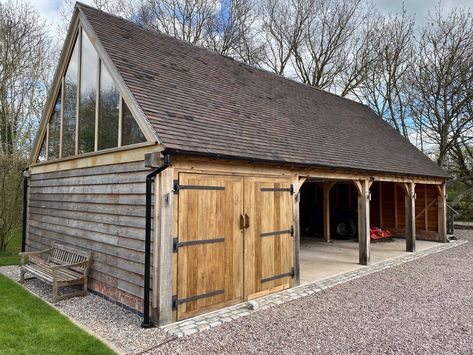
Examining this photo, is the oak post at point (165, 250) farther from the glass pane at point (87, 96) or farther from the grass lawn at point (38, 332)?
the glass pane at point (87, 96)

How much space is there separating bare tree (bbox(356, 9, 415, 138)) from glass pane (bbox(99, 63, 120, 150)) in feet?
60.8

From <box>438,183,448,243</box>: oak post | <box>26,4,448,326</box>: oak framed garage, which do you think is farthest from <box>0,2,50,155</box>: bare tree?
<box>438,183,448,243</box>: oak post

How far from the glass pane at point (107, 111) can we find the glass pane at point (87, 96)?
12.9 inches

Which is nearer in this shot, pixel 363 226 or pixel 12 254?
pixel 363 226

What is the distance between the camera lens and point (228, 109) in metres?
6.89

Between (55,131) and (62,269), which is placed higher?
(55,131)

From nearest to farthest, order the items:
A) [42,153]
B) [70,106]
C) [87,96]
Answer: [87,96]
[70,106]
[42,153]

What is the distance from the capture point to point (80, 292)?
588 cm

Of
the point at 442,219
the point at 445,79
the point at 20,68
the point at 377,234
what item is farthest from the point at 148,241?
the point at 445,79

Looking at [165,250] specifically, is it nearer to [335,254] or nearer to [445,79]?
[335,254]

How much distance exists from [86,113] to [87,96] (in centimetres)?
33

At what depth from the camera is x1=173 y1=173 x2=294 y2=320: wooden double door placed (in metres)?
4.78

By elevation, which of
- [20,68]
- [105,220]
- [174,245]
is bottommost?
[174,245]

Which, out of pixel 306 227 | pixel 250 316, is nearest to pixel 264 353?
pixel 250 316
